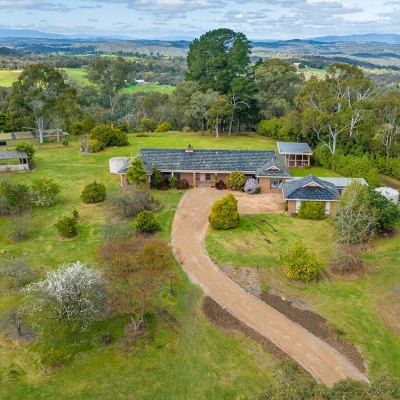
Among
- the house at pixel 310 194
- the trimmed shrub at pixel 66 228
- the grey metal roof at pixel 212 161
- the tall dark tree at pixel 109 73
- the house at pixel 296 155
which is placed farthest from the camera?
the tall dark tree at pixel 109 73

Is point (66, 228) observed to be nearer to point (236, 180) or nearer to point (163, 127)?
point (236, 180)

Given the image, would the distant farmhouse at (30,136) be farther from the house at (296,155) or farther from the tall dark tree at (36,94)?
the house at (296,155)

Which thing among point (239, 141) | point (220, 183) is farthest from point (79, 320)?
point (239, 141)

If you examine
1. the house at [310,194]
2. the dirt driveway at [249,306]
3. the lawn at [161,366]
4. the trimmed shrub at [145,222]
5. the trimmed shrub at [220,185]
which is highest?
the house at [310,194]

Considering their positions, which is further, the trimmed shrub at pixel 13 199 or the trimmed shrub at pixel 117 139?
the trimmed shrub at pixel 117 139

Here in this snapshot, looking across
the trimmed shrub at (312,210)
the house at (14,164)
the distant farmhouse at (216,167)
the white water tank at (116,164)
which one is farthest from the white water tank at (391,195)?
the house at (14,164)
